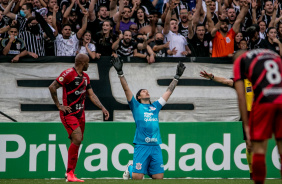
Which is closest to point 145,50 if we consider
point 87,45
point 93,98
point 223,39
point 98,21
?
point 87,45

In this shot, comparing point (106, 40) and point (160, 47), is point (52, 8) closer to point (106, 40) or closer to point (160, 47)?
point (106, 40)

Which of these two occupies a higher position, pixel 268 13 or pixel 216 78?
pixel 268 13

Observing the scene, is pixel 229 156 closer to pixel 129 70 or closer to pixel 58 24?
pixel 129 70

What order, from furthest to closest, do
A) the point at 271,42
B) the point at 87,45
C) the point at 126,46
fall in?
the point at 271,42, the point at 126,46, the point at 87,45

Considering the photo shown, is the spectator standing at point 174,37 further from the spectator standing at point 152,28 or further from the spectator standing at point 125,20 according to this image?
the spectator standing at point 125,20

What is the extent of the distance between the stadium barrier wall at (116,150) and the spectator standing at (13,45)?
1.83 meters

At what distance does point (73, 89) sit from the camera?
33.0ft

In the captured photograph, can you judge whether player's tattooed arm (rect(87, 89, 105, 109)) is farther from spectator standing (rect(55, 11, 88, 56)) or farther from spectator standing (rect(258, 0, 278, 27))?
spectator standing (rect(258, 0, 278, 27))

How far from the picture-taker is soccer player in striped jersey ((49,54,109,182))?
9922mm

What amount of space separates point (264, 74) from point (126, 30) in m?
7.42

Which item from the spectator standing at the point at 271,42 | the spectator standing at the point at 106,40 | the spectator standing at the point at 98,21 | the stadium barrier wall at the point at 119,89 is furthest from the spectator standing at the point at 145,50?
the spectator standing at the point at 271,42

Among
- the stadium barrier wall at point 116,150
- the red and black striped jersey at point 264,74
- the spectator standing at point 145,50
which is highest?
the red and black striped jersey at point 264,74

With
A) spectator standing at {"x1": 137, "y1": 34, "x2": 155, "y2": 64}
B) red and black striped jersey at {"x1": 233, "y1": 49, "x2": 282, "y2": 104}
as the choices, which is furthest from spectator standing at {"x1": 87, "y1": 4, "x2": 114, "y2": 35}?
red and black striped jersey at {"x1": 233, "y1": 49, "x2": 282, "y2": 104}

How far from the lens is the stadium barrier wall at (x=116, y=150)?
1159 centimetres
